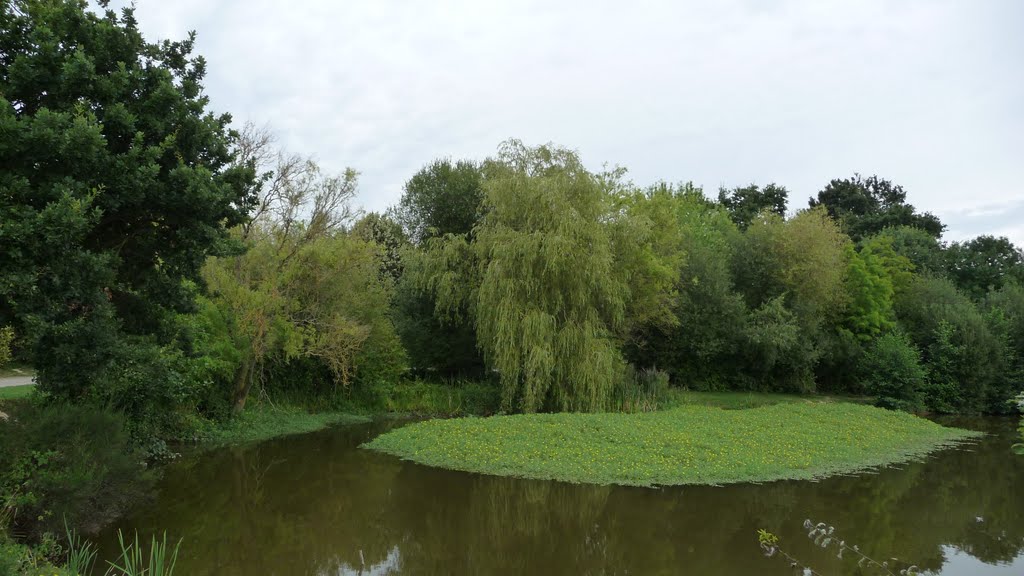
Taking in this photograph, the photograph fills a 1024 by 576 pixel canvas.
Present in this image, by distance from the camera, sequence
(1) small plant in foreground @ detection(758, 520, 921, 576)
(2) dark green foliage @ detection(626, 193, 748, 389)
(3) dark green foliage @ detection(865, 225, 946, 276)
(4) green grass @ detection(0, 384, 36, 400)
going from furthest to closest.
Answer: (3) dark green foliage @ detection(865, 225, 946, 276) < (2) dark green foliage @ detection(626, 193, 748, 389) < (4) green grass @ detection(0, 384, 36, 400) < (1) small plant in foreground @ detection(758, 520, 921, 576)

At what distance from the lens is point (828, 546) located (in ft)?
31.4

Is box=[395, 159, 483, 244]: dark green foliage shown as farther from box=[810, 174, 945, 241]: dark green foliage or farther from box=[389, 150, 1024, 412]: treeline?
box=[810, 174, 945, 241]: dark green foliage

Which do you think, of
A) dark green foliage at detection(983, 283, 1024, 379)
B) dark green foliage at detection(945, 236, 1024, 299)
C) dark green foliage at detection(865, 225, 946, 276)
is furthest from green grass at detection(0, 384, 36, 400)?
dark green foliage at detection(945, 236, 1024, 299)

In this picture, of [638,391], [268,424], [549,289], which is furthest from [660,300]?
[268,424]

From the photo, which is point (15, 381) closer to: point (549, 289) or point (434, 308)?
point (434, 308)

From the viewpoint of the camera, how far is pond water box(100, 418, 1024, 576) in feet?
29.7

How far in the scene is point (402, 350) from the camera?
79.2ft

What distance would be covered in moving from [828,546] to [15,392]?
1987 centimetres

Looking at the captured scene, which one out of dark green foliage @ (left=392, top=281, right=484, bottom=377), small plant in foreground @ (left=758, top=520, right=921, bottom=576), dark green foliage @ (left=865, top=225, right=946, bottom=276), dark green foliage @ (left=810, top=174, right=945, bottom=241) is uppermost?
dark green foliage @ (left=810, top=174, right=945, bottom=241)

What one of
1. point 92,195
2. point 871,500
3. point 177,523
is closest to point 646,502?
point 871,500

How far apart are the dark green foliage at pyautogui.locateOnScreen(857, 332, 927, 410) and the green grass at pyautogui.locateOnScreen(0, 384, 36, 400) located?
98.1 ft

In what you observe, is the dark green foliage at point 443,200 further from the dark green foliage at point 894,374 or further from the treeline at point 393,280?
the dark green foliage at point 894,374

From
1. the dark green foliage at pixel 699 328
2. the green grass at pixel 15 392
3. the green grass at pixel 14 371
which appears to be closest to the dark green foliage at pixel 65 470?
the green grass at pixel 15 392

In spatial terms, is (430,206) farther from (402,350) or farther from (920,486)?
(920,486)
